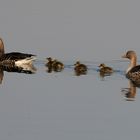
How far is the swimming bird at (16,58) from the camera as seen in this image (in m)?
27.5

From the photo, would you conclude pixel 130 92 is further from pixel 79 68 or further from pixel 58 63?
pixel 58 63

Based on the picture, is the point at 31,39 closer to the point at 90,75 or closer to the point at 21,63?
the point at 21,63

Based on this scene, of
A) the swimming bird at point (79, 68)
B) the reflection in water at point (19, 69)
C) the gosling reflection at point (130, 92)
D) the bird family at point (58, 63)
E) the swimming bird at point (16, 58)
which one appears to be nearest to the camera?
the gosling reflection at point (130, 92)

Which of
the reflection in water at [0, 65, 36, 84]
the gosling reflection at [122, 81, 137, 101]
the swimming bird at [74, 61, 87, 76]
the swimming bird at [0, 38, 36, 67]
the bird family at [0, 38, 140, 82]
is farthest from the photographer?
the swimming bird at [0, 38, 36, 67]

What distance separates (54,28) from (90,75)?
7126 millimetres

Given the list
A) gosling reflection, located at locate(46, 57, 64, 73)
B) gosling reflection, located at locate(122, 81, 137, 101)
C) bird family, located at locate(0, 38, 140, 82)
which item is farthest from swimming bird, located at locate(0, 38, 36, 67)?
gosling reflection, located at locate(122, 81, 137, 101)

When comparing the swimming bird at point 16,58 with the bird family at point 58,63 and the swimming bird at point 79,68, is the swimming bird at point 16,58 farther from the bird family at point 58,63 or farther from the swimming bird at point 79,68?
the swimming bird at point 79,68

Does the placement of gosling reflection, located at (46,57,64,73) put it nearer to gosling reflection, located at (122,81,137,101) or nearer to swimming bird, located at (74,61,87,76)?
swimming bird, located at (74,61,87,76)

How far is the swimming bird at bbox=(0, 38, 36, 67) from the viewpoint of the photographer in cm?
2750

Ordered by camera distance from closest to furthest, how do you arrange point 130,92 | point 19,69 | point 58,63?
point 130,92, point 58,63, point 19,69

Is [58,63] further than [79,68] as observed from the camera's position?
Yes

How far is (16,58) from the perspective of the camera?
28078mm

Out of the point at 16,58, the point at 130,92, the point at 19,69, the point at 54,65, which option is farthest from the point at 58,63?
the point at 130,92

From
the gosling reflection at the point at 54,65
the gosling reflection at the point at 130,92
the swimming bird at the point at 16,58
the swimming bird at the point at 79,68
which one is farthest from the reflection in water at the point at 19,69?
the gosling reflection at the point at 130,92
